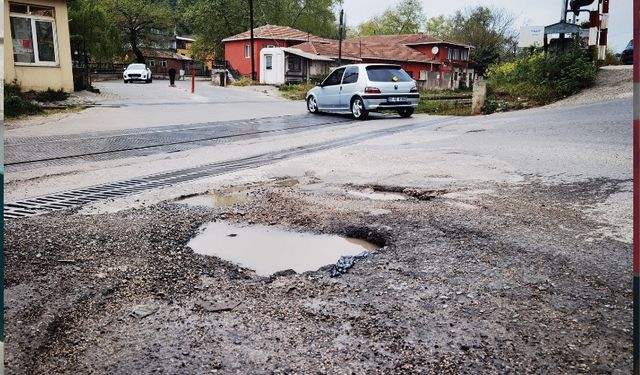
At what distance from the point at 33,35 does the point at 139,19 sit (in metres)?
40.4

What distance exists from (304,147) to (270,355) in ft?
26.2

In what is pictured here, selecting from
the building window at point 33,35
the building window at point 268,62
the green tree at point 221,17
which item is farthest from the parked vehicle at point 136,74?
the building window at point 33,35

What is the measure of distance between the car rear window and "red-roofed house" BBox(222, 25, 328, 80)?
33027 mm

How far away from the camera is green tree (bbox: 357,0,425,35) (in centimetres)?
8512

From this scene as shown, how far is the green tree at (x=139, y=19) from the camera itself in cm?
5519

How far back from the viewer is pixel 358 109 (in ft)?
54.0

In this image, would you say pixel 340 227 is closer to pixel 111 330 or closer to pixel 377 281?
pixel 377 281

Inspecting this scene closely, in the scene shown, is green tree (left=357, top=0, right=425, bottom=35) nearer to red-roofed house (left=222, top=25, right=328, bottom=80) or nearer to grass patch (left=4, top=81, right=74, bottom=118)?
red-roofed house (left=222, top=25, right=328, bottom=80)

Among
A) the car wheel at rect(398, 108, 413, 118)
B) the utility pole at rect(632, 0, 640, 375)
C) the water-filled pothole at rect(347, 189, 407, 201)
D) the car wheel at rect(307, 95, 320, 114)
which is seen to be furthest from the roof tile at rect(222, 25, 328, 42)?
the utility pole at rect(632, 0, 640, 375)

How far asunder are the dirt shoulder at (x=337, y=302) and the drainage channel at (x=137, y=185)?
0.55 m

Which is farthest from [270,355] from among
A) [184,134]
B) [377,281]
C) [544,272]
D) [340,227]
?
[184,134]

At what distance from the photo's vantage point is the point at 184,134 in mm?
12211

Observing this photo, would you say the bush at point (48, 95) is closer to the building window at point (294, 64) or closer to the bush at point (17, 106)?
the bush at point (17, 106)

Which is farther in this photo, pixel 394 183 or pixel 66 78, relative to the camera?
pixel 66 78
